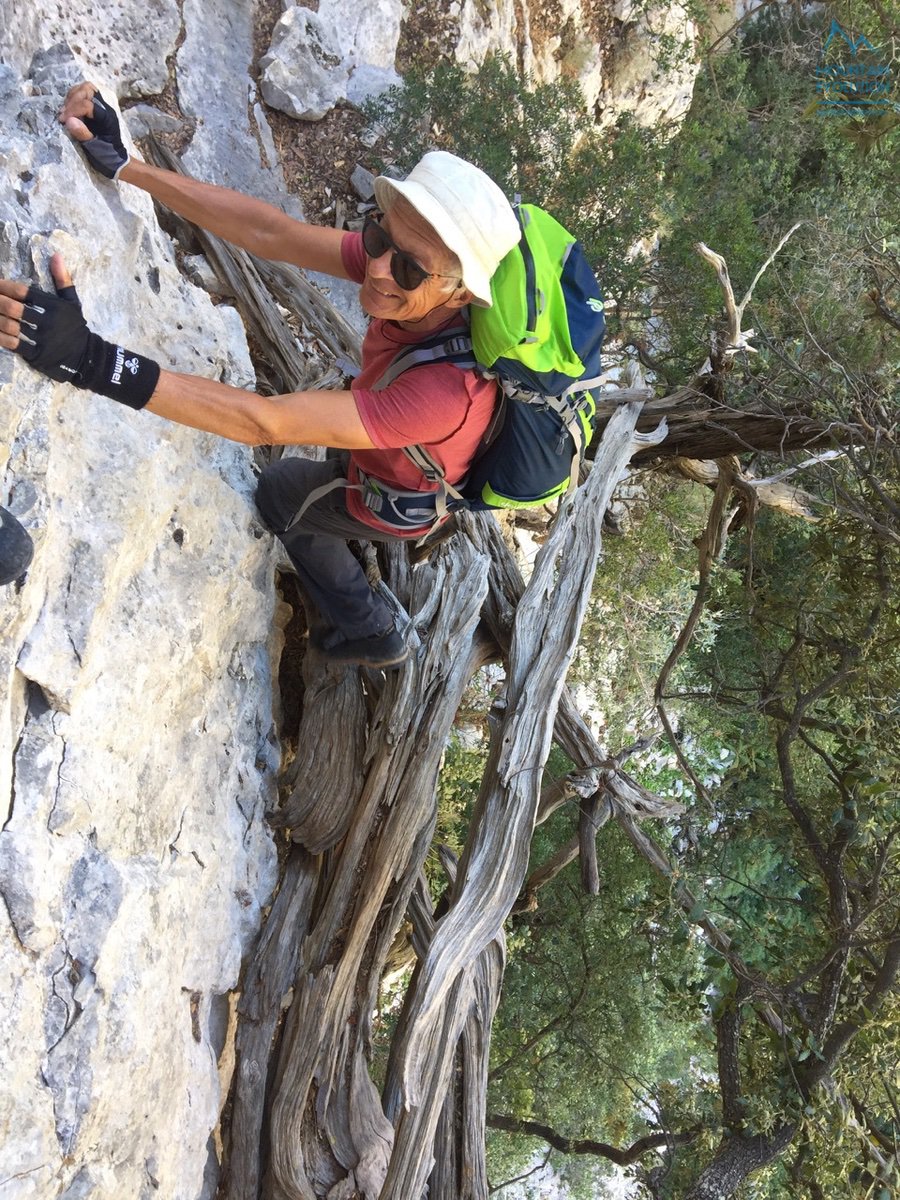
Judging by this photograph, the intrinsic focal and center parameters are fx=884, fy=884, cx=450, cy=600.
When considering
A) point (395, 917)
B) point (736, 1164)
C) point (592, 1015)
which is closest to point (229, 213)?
point (395, 917)

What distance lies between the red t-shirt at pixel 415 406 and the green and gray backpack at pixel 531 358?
0.17ft

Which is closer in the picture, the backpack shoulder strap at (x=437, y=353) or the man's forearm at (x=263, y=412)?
the man's forearm at (x=263, y=412)

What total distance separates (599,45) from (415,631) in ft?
28.1

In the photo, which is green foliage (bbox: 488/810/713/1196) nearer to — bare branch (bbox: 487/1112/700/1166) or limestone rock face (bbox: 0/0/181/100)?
bare branch (bbox: 487/1112/700/1166)

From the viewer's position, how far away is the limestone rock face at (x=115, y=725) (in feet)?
9.04

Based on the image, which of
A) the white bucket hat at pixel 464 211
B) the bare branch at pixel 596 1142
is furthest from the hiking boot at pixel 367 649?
the bare branch at pixel 596 1142

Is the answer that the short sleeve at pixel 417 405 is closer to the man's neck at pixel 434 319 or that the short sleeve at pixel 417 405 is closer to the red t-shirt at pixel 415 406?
the red t-shirt at pixel 415 406

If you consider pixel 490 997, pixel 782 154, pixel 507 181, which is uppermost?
pixel 782 154

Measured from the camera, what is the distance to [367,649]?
4.25 meters

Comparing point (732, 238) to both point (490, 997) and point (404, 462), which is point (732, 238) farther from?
point (490, 997)

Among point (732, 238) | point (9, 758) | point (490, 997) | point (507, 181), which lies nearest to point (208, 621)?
point (9, 758)

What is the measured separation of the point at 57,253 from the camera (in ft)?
9.36

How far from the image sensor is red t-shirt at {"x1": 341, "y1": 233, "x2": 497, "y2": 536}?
2682 millimetres

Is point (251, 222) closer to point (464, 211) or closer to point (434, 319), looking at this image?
point (434, 319)
